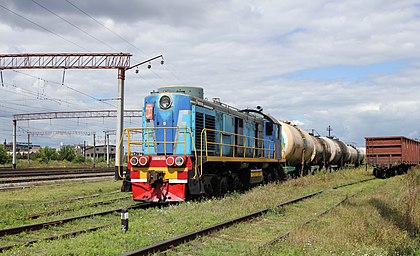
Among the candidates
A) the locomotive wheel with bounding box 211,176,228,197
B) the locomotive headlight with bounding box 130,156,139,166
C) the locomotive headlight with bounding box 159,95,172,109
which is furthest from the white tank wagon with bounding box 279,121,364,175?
the locomotive headlight with bounding box 130,156,139,166

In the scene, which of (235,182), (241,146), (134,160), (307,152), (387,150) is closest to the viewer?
(134,160)

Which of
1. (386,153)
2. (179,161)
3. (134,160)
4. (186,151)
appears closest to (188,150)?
(186,151)

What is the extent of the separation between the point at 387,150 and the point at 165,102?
20.7m

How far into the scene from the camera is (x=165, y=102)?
14820 millimetres

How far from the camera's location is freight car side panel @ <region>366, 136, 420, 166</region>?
29875 millimetres

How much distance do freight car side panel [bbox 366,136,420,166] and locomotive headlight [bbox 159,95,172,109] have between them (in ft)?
65.1

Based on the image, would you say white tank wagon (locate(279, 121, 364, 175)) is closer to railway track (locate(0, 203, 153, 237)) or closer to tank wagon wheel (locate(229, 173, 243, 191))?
tank wagon wheel (locate(229, 173, 243, 191))

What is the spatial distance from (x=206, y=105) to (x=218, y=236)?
706 cm

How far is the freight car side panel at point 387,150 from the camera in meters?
29.9

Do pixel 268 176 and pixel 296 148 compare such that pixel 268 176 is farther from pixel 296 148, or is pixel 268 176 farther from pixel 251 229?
pixel 251 229

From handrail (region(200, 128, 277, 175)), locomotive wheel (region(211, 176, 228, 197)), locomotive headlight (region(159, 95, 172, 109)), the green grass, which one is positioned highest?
locomotive headlight (region(159, 95, 172, 109))

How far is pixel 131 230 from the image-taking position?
9.28 metres

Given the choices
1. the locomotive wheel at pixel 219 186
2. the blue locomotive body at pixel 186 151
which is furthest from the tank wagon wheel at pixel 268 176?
the locomotive wheel at pixel 219 186

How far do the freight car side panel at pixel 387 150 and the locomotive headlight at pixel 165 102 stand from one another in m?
19.8
